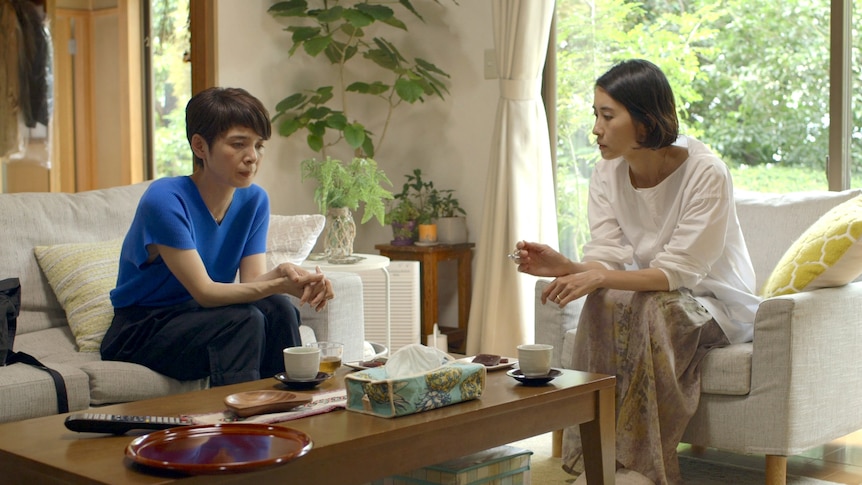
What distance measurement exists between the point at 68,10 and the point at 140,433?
562cm

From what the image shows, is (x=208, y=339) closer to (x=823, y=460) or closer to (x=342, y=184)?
(x=342, y=184)

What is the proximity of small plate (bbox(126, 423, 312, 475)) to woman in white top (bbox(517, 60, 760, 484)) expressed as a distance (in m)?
1.17

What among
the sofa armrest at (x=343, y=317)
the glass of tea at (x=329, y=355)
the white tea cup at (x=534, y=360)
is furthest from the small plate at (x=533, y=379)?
the sofa armrest at (x=343, y=317)

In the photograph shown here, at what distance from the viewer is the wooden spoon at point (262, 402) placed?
1.77 metres

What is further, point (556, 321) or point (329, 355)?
point (556, 321)

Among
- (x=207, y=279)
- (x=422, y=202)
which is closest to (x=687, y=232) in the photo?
(x=207, y=279)

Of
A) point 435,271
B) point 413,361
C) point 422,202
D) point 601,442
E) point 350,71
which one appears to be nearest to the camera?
point 413,361

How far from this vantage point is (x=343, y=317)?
2955mm

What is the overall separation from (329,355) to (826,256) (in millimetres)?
1368

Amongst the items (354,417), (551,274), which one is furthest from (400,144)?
(354,417)

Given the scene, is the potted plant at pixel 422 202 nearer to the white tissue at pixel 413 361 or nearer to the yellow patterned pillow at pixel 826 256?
the yellow patterned pillow at pixel 826 256

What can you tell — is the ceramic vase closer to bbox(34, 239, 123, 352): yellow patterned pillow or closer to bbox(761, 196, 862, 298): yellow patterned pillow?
bbox(34, 239, 123, 352): yellow patterned pillow

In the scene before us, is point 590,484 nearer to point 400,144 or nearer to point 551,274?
point 551,274

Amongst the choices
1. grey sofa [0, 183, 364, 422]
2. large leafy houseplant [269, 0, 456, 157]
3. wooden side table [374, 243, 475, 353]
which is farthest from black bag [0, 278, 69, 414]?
wooden side table [374, 243, 475, 353]
